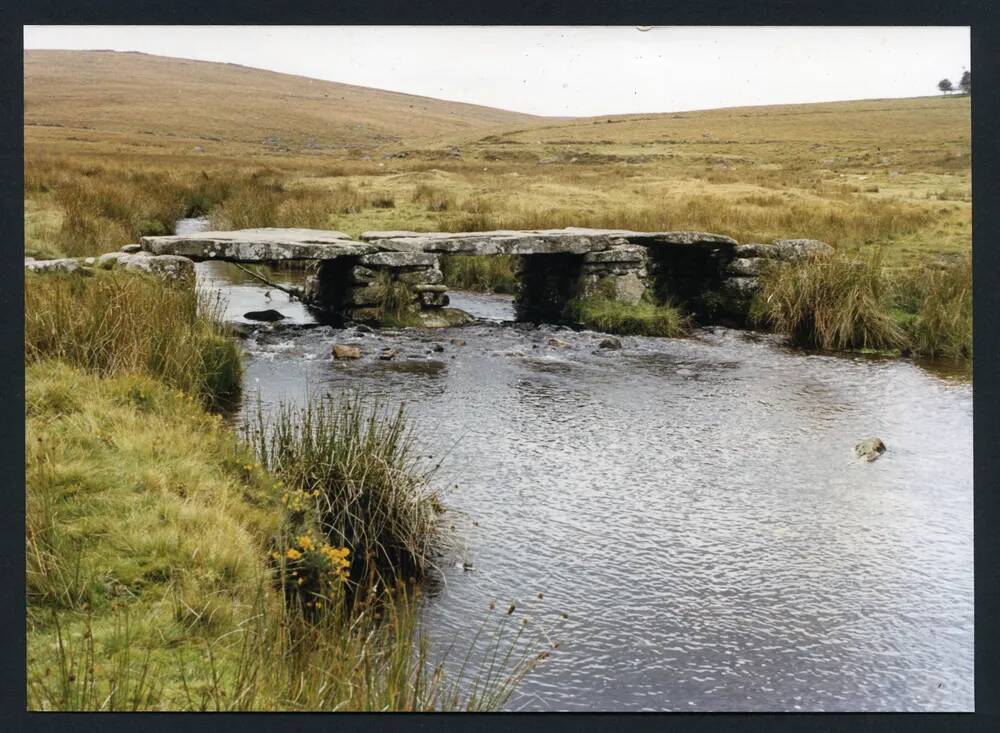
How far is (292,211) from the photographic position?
590 inches

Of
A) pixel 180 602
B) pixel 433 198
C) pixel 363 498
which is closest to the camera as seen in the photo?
pixel 180 602

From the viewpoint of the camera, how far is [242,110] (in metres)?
20.6

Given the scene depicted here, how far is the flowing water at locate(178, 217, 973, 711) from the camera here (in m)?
4.14

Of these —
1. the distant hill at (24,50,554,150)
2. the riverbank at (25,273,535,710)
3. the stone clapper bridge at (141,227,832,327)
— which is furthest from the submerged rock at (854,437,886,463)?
the distant hill at (24,50,554,150)

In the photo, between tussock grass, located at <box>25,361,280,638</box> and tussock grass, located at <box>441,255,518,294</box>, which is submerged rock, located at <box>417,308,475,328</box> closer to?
tussock grass, located at <box>441,255,518,294</box>

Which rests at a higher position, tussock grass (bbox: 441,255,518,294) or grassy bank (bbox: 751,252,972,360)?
tussock grass (bbox: 441,255,518,294)

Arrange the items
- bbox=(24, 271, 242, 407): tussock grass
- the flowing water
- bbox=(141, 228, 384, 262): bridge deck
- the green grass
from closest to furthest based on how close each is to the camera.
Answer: the flowing water < bbox=(24, 271, 242, 407): tussock grass < bbox=(141, 228, 384, 262): bridge deck < the green grass

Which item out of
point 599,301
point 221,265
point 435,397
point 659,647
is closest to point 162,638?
point 659,647

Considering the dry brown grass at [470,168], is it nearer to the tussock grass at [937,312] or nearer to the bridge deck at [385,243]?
the tussock grass at [937,312]

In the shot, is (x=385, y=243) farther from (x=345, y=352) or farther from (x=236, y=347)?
(x=236, y=347)

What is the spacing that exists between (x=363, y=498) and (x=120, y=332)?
89.6 inches

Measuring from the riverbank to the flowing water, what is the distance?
413 mm

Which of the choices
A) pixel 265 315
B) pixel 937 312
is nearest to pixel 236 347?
pixel 265 315

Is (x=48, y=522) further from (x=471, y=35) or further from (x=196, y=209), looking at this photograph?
(x=196, y=209)
